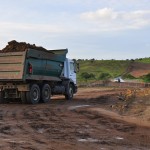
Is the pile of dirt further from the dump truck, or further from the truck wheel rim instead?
the truck wheel rim

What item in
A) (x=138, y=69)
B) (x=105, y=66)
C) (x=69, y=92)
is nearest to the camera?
(x=69, y=92)

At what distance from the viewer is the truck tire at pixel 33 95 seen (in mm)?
22781

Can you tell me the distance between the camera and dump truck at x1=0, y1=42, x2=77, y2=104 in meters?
22.0

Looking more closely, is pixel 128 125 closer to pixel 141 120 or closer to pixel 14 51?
pixel 141 120

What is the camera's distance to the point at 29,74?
22.2m

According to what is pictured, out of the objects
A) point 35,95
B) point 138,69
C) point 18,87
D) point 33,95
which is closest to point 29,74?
point 18,87

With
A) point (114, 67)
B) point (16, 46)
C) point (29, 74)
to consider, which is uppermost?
point (114, 67)

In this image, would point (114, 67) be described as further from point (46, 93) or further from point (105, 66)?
point (46, 93)

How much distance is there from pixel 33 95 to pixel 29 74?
1.53 m

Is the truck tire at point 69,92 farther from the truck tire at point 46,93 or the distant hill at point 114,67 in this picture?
the distant hill at point 114,67

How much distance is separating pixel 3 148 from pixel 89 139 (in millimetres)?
2590

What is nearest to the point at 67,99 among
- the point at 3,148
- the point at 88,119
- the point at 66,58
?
the point at 66,58

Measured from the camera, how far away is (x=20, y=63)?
71.9 feet

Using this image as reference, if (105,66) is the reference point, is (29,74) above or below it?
below
